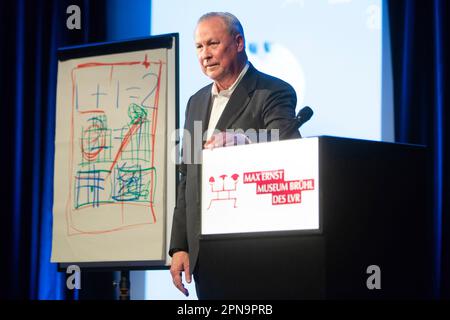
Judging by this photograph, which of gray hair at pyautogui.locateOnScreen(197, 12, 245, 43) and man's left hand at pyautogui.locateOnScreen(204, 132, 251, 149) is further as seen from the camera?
gray hair at pyautogui.locateOnScreen(197, 12, 245, 43)

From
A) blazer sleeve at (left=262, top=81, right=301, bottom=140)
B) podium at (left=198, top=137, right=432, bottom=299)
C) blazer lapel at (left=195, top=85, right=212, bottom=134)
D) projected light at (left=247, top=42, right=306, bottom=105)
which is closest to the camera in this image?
podium at (left=198, top=137, right=432, bottom=299)

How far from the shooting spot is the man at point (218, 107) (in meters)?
2.61

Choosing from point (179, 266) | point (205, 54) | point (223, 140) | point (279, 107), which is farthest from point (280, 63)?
point (223, 140)

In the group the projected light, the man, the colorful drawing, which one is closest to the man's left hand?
the man

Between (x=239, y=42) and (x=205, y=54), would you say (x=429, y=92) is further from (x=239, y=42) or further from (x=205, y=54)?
(x=205, y=54)

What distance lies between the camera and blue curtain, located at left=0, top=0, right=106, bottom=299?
4336 millimetres

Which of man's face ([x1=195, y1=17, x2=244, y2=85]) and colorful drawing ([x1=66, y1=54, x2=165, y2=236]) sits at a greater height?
man's face ([x1=195, y1=17, x2=244, y2=85])

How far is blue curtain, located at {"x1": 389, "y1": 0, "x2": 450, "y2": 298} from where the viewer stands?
127 inches

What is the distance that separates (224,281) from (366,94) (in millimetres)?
1707

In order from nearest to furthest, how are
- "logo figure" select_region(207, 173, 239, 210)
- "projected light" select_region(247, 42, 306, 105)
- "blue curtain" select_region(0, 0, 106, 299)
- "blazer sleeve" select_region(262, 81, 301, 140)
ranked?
"logo figure" select_region(207, 173, 239, 210) → "blazer sleeve" select_region(262, 81, 301, 140) → "projected light" select_region(247, 42, 306, 105) → "blue curtain" select_region(0, 0, 106, 299)

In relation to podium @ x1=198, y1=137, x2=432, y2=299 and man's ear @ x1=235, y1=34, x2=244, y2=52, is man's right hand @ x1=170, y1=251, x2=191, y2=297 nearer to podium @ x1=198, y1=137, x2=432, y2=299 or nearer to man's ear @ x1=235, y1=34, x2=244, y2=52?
podium @ x1=198, y1=137, x2=432, y2=299

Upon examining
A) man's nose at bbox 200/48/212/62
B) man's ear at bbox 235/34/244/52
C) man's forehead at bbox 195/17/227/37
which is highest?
man's forehead at bbox 195/17/227/37
